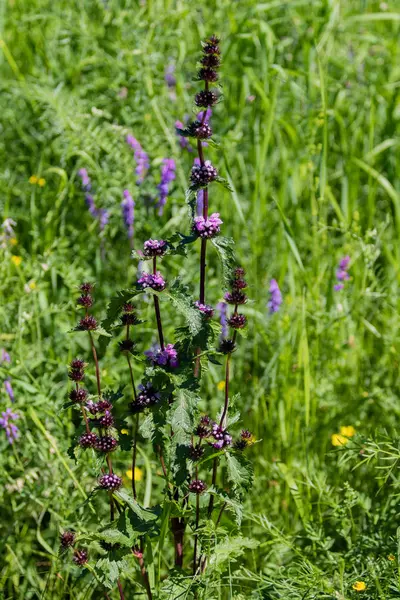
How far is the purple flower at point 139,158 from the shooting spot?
9.87 ft

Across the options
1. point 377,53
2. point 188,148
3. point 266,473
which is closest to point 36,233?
point 188,148

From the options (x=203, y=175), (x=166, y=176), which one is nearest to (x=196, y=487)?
(x=203, y=175)

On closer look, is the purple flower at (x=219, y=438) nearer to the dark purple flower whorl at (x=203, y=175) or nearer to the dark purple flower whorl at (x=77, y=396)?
the dark purple flower whorl at (x=77, y=396)

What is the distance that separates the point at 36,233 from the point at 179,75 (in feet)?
3.17

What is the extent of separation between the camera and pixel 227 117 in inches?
139

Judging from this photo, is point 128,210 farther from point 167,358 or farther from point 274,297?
point 167,358

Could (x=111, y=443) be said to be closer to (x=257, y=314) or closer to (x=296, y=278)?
(x=257, y=314)

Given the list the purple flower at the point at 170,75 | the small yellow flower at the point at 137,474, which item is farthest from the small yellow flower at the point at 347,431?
the purple flower at the point at 170,75

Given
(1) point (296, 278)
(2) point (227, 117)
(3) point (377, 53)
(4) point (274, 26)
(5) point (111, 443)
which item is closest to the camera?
(5) point (111, 443)

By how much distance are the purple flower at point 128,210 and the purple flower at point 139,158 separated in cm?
8

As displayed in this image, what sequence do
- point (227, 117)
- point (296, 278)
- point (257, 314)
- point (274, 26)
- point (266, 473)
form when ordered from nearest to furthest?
point (266, 473)
point (257, 314)
point (296, 278)
point (227, 117)
point (274, 26)

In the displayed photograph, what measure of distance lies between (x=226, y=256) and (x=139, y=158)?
1.53 m

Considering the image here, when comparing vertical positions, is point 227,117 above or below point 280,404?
above

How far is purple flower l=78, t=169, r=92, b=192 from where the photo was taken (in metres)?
3.07
